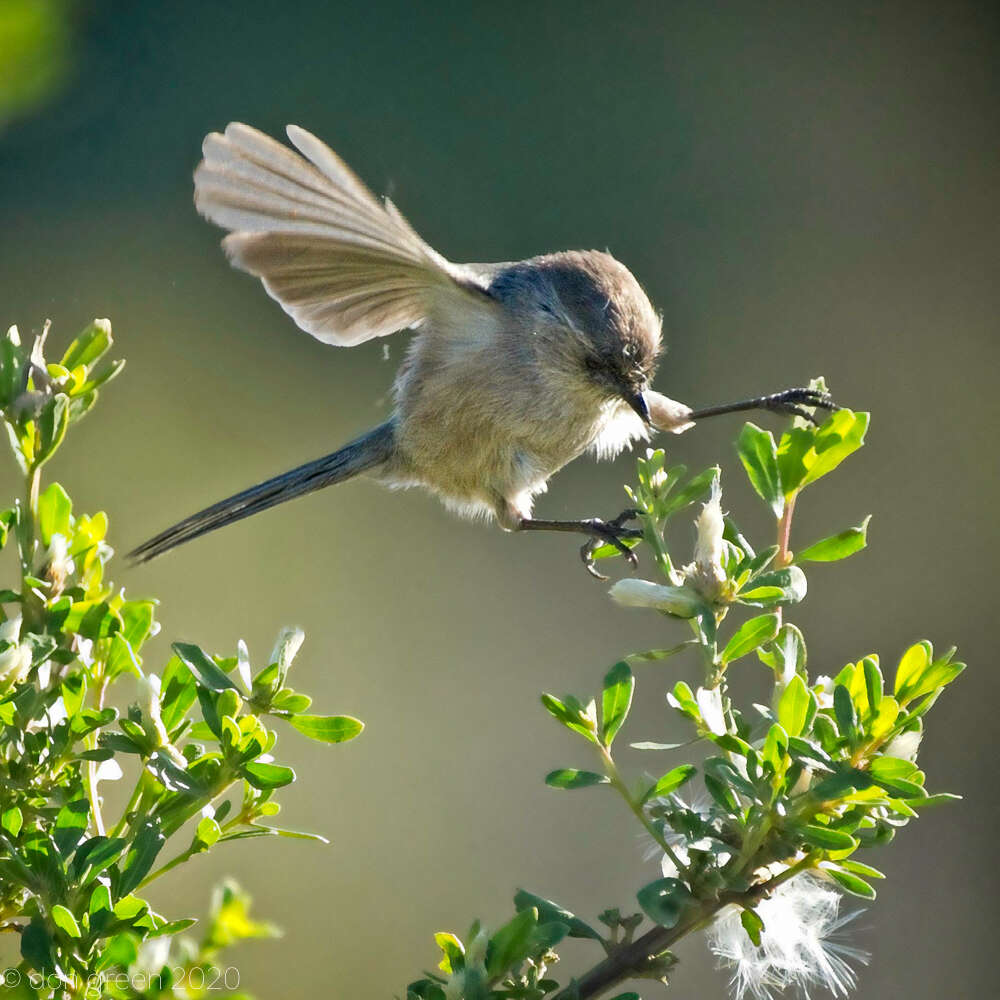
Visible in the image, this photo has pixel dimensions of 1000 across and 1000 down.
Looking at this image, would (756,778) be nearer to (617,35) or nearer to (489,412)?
(489,412)

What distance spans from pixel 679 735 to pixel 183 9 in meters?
3.12

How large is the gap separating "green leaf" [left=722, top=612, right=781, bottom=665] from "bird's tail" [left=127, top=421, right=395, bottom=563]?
1.28 meters

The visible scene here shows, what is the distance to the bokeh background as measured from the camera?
355 centimetres

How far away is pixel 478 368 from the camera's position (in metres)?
2.33

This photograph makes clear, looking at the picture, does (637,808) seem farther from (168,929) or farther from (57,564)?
(57,564)

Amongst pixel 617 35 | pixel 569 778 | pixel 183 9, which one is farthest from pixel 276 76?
pixel 569 778

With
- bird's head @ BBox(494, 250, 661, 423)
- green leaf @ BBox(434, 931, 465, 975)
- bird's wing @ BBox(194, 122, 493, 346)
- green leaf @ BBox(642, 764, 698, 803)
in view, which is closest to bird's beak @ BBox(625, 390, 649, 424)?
bird's head @ BBox(494, 250, 661, 423)

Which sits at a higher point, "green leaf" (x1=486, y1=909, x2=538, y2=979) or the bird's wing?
the bird's wing

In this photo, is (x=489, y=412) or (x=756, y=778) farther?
(x=489, y=412)

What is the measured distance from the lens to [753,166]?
15.1 feet

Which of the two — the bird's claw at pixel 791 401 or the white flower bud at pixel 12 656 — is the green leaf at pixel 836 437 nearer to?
the white flower bud at pixel 12 656

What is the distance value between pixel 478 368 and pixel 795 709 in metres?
1.40

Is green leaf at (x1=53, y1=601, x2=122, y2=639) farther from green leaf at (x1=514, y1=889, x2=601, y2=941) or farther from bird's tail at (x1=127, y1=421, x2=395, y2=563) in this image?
bird's tail at (x1=127, y1=421, x2=395, y2=563)

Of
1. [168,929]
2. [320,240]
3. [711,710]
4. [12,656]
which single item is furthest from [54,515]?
[320,240]
